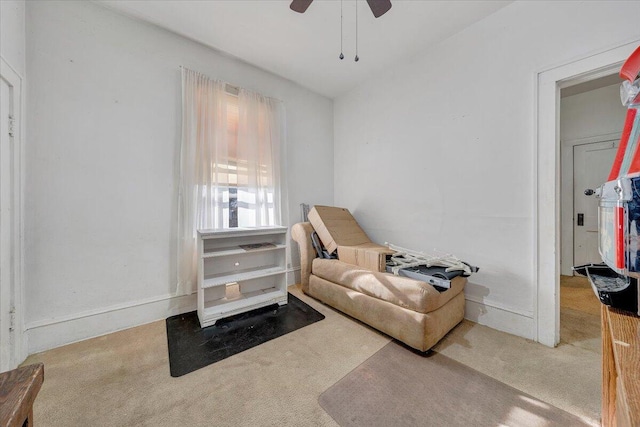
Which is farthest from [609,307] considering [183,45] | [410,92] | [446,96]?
[183,45]

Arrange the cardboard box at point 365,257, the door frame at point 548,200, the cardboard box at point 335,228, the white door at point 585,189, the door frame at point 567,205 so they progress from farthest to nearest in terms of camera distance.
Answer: the door frame at point 567,205 < the white door at point 585,189 < the cardboard box at point 335,228 < the cardboard box at point 365,257 < the door frame at point 548,200

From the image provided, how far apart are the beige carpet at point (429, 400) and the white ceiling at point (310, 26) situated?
286 centimetres

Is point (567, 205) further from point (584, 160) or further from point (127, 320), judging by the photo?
point (127, 320)

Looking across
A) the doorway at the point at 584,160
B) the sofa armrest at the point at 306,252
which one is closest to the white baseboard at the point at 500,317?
the doorway at the point at 584,160

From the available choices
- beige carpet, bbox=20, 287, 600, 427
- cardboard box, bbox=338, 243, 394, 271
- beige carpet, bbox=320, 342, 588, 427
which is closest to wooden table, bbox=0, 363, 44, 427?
beige carpet, bbox=20, 287, 600, 427

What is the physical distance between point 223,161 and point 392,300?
2206 mm

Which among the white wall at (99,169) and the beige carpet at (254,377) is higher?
the white wall at (99,169)

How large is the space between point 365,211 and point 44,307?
3.22m

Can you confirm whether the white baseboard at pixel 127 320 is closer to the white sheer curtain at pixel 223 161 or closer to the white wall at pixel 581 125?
the white sheer curtain at pixel 223 161

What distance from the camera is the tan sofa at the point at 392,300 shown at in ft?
5.27

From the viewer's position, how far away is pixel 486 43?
204cm

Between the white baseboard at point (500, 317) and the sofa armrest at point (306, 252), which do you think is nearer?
the white baseboard at point (500, 317)

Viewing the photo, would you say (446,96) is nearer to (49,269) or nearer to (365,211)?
(365,211)

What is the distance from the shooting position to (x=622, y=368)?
1.74ft
